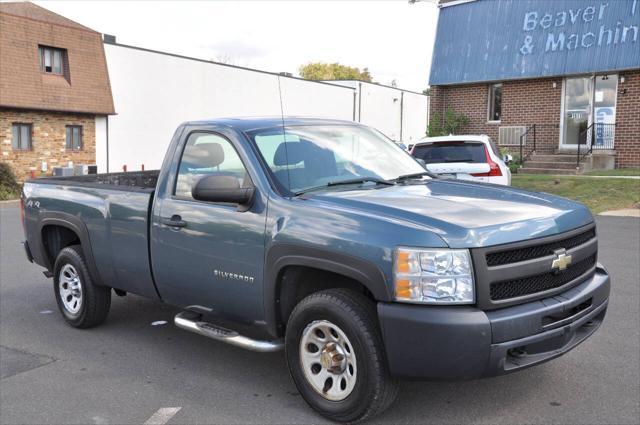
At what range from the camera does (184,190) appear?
195 inches

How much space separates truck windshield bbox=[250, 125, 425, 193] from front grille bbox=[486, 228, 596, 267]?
132cm

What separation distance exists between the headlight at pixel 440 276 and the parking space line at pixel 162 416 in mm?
1762

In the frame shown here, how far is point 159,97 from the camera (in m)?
30.1

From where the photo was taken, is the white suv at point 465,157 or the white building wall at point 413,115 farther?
the white building wall at point 413,115

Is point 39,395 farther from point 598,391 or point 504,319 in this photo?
point 598,391

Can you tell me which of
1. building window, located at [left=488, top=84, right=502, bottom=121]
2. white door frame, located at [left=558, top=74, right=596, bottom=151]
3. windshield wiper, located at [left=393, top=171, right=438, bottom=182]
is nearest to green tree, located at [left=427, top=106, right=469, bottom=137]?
building window, located at [left=488, top=84, right=502, bottom=121]

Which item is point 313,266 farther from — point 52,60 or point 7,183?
point 52,60

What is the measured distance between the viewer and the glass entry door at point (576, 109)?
20812mm

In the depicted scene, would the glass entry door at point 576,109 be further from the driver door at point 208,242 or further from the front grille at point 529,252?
the driver door at point 208,242

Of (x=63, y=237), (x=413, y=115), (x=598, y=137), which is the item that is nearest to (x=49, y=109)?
(x=598, y=137)

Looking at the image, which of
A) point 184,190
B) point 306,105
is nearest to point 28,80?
point 306,105

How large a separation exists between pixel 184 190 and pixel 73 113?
23901 millimetres

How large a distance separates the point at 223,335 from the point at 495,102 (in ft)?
67.9

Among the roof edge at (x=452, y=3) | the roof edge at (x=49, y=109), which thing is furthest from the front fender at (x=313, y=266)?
the roof edge at (x=49, y=109)
